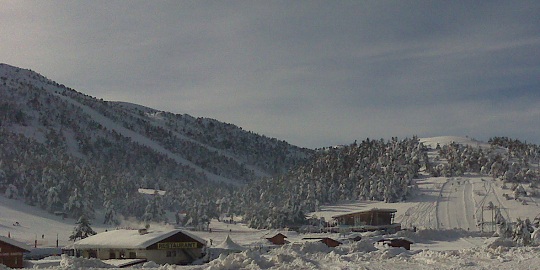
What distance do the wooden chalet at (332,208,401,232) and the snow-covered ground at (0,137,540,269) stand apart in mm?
2848

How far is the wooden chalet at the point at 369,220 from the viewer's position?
267 ft

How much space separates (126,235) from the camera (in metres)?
38.7

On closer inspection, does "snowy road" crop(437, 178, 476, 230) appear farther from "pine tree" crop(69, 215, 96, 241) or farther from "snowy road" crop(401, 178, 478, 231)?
"pine tree" crop(69, 215, 96, 241)

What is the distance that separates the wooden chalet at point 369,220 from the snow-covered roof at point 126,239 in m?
46.4

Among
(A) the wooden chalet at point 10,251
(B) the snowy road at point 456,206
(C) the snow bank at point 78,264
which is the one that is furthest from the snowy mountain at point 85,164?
(C) the snow bank at point 78,264

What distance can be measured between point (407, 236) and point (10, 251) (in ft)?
155

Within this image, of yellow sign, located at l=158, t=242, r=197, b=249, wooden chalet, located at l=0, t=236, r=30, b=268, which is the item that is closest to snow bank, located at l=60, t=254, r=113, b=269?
wooden chalet, located at l=0, t=236, r=30, b=268

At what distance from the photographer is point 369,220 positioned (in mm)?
84312

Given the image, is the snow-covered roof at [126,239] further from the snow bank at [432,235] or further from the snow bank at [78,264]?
the snow bank at [432,235]

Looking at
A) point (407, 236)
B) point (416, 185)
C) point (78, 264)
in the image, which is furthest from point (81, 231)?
point (416, 185)

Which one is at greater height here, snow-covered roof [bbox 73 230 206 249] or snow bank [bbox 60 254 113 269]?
snow bank [bbox 60 254 113 269]

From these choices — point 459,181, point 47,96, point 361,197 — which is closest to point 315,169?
point 361,197

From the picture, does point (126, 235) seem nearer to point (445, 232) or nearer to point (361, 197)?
point (445, 232)

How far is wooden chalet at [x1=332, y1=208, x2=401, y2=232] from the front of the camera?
8150 centimetres
